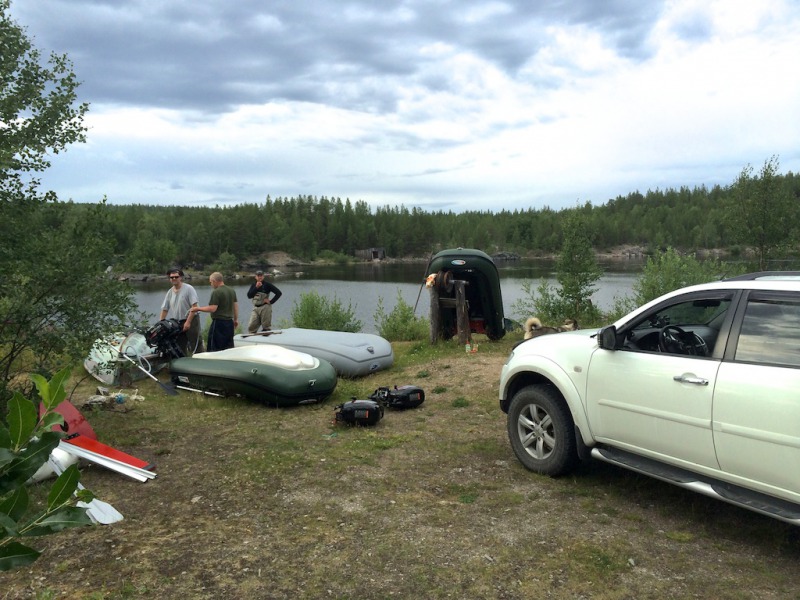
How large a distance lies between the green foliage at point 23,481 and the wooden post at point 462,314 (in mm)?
11275

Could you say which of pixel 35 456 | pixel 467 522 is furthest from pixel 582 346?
pixel 35 456

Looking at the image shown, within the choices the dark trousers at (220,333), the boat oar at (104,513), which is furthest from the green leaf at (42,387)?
the dark trousers at (220,333)

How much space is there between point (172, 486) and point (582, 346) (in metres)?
3.73

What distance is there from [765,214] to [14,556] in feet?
94.2

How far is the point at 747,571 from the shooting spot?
3832mm

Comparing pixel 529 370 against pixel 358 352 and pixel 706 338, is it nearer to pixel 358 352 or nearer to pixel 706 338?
pixel 706 338

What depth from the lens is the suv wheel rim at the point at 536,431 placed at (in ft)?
17.7

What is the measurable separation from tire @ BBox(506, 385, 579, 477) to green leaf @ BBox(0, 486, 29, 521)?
14.3 ft

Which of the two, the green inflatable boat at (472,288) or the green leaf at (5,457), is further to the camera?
the green inflatable boat at (472,288)

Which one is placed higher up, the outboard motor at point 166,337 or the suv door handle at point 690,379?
the suv door handle at point 690,379

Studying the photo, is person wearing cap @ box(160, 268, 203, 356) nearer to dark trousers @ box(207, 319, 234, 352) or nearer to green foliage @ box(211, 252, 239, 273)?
dark trousers @ box(207, 319, 234, 352)

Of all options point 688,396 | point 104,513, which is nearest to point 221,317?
point 104,513

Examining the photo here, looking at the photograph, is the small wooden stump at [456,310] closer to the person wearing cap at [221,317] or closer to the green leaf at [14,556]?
the person wearing cap at [221,317]

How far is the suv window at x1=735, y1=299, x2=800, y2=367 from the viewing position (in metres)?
3.77
